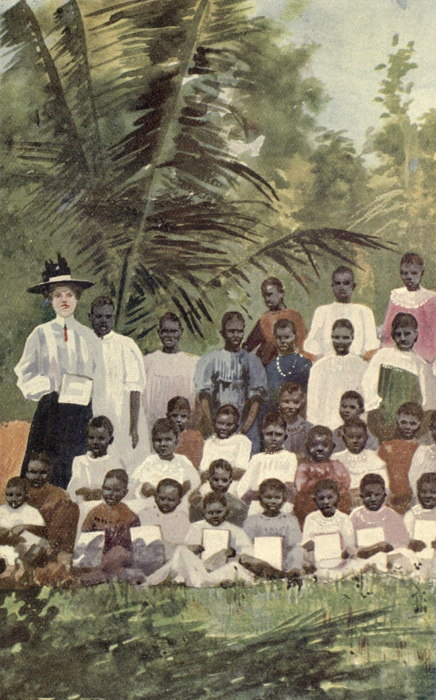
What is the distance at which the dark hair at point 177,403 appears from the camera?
5.35 m

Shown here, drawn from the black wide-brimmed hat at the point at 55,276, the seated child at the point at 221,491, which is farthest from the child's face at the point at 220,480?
the black wide-brimmed hat at the point at 55,276

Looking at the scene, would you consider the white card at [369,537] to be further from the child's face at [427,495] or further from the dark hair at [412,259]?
the dark hair at [412,259]

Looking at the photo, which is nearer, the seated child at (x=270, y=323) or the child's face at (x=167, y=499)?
the child's face at (x=167, y=499)

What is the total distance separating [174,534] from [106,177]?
1.80 m

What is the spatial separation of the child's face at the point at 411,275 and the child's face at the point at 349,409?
628 mm

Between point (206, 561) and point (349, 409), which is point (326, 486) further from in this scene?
point (206, 561)

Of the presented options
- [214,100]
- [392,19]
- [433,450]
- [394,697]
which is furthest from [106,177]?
[394,697]

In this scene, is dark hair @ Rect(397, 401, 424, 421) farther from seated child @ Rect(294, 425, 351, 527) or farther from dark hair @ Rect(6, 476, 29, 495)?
dark hair @ Rect(6, 476, 29, 495)

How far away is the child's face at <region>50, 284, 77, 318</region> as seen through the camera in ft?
17.7

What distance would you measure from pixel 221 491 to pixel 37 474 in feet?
2.94

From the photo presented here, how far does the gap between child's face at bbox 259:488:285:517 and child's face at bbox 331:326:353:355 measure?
30.0 inches

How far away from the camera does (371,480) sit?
522cm

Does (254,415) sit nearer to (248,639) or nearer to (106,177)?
(248,639)

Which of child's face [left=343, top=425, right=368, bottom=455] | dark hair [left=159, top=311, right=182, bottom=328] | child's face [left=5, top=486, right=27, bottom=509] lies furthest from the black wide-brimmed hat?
child's face [left=343, top=425, right=368, bottom=455]
